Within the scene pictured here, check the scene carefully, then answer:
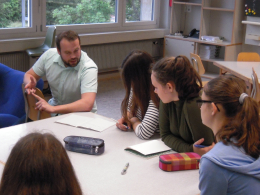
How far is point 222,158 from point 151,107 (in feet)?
2.94

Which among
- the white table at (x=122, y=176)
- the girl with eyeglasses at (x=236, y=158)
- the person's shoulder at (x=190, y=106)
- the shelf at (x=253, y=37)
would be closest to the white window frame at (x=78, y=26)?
the shelf at (x=253, y=37)

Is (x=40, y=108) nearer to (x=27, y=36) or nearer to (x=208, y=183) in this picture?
Result: (x=208, y=183)

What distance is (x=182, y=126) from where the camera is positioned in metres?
1.83

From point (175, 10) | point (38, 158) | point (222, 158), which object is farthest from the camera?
point (175, 10)

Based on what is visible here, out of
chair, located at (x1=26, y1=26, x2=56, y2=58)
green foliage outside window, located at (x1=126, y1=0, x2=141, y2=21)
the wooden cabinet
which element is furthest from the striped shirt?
green foliage outside window, located at (x1=126, y1=0, x2=141, y2=21)

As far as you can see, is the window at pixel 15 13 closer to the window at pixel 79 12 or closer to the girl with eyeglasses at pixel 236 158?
the window at pixel 79 12

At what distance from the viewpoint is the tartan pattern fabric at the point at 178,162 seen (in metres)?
1.62

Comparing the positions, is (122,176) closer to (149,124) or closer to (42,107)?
(149,124)

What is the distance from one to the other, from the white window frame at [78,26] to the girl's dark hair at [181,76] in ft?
11.7

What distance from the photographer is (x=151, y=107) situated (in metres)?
2.08

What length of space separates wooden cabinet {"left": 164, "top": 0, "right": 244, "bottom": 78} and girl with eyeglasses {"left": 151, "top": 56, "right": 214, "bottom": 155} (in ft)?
13.2

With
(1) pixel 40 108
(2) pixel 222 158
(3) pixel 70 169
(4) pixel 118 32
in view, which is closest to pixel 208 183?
(2) pixel 222 158

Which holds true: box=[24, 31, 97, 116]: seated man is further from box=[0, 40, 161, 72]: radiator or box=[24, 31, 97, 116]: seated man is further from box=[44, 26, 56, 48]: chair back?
box=[0, 40, 161, 72]: radiator

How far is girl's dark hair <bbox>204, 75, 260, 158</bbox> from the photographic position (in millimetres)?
1242
